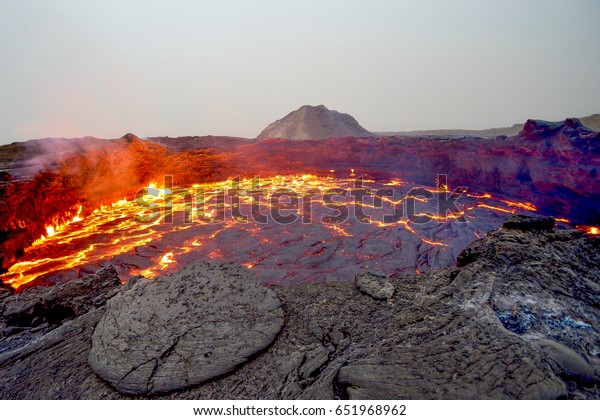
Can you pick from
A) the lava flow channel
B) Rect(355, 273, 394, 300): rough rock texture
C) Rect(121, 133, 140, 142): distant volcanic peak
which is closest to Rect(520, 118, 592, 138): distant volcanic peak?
the lava flow channel

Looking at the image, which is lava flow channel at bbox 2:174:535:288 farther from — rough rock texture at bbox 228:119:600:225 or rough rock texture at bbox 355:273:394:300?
rough rock texture at bbox 355:273:394:300

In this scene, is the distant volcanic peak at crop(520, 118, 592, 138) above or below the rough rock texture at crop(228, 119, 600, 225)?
above

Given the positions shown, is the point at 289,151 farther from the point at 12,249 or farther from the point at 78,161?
the point at 12,249

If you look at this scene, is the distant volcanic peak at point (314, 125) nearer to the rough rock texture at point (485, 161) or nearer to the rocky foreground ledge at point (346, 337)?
the rough rock texture at point (485, 161)

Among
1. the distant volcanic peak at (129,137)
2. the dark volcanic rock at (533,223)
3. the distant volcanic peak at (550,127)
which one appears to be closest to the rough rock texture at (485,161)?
the distant volcanic peak at (550,127)

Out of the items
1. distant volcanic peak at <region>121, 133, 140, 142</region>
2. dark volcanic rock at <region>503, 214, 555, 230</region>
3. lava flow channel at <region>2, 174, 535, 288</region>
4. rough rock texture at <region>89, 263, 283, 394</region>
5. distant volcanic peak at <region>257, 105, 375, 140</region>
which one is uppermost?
distant volcanic peak at <region>257, 105, 375, 140</region>

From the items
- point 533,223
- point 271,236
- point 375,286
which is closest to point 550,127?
point 533,223

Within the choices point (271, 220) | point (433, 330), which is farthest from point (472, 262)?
point (271, 220)

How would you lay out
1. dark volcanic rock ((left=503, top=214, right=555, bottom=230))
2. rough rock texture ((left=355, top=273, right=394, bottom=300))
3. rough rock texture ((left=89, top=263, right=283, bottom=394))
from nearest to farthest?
rough rock texture ((left=89, top=263, right=283, bottom=394)) < rough rock texture ((left=355, top=273, right=394, bottom=300)) < dark volcanic rock ((left=503, top=214, right=555, bottom=230))
